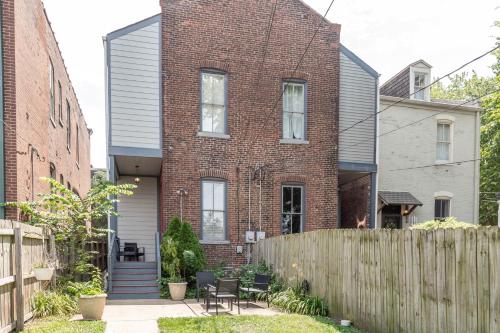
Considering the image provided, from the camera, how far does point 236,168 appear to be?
41.2 ft

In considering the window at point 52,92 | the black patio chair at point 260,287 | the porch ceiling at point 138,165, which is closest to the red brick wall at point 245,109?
the porch ceiling at point 138,165

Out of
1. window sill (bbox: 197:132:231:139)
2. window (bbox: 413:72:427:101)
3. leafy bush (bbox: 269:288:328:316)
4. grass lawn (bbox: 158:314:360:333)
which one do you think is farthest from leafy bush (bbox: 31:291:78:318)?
window (bbox: 413:72:427:101)

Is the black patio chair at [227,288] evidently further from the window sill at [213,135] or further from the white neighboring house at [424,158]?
the white neighboring house at [424,158]

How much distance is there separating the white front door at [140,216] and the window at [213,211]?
3.77 m

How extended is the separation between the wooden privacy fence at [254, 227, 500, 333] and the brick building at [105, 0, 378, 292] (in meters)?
4.43

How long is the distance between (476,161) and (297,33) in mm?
10078

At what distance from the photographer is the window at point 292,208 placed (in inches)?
514

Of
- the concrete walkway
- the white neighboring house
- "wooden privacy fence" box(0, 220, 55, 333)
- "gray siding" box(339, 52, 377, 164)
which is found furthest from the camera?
the white neighboring house

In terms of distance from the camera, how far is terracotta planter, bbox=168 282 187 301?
974 cm

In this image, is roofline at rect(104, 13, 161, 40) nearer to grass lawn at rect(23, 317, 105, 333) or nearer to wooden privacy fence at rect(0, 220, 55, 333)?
wooden privacy fence at rect(0, 220, 55, 333)

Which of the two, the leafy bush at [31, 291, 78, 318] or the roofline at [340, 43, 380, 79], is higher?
the roofline at [340, 43, 380, 79]

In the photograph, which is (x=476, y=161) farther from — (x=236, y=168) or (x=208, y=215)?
(x=208, y=215)

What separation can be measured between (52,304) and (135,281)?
3691 millimetres

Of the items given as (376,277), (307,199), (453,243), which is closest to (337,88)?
(307,199)
